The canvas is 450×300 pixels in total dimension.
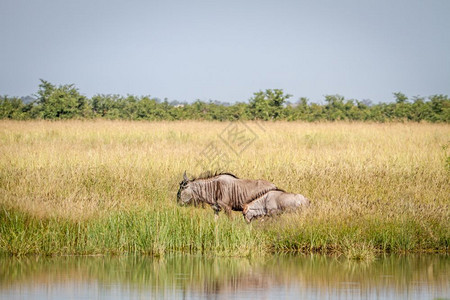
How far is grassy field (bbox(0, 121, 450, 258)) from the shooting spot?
36.3 feet

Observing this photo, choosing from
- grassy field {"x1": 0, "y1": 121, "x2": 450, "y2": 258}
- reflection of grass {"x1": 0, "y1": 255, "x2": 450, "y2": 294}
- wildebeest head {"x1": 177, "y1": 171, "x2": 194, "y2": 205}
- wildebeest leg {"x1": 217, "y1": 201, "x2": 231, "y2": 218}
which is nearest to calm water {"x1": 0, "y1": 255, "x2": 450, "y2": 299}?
reflection of grass {"x1": 0, "y1": 255, "x2": 450, "y2": 294}

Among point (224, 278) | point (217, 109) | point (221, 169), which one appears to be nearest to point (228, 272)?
point (224, 278)

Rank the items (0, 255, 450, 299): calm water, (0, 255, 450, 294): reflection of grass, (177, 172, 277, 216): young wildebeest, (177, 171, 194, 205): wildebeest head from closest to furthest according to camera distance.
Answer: (0, 255, 450, 299): calm water, (0, 255, 450, 294): reflection of grass, (177, 172, 277, 216): young wildebeest, (177, 171, 194, 205): wildebeest head

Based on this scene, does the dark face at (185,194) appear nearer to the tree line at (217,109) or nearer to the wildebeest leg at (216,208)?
the wildebeest leg at (216,208)

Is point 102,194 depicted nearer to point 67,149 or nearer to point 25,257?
point 25,257

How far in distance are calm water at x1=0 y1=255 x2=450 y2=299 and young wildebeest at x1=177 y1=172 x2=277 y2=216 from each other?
2.22 meters

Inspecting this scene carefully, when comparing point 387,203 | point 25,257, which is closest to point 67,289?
point 25,257

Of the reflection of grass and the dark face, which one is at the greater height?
the dark face

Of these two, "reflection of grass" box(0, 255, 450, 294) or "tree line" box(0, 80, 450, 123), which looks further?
"tree line" box(0, 80, 450, 123)

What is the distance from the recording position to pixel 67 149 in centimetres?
2117

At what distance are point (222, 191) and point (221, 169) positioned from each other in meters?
4.26

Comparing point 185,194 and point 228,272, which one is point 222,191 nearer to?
point 185,194

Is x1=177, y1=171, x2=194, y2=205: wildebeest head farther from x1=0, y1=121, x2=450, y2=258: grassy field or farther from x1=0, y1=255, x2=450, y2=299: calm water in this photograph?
x1=0, y1=255, x2=450, y2=299: calm water

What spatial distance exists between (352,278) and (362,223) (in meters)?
2.15
